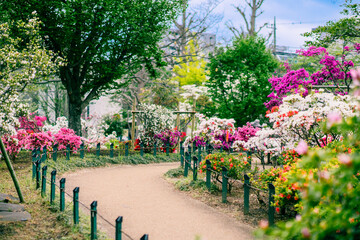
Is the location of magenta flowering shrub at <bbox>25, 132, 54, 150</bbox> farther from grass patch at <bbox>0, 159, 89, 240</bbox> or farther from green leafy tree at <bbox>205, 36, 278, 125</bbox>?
green leafy tree at <bbox>205, 36, 278, 125</bbox>

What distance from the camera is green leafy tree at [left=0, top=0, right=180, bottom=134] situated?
12719 millimetres

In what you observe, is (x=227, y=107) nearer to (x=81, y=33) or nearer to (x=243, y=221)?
(x=81, y=33)

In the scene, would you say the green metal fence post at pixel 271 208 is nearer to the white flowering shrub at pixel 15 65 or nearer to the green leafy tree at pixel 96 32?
the white flowering shrub at pixel 15 65

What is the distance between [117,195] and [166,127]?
7.63m

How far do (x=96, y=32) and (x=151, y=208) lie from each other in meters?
8.69

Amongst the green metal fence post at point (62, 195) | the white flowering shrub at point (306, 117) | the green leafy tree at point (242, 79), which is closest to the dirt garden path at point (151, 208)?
the green metal fence post at point (62, 195)

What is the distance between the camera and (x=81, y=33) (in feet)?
45.1

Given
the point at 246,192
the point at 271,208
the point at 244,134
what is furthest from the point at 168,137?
the point at 271,208

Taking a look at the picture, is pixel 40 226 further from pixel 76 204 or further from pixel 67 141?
pixel 67 141

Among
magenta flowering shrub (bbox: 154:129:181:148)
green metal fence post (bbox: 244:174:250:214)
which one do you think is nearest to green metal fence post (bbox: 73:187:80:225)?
green metal fence post (bbox: 244:174:250:214)

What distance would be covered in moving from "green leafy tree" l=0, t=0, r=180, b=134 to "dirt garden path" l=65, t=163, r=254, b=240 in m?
5.01

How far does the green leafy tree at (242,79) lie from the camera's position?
17.5 m

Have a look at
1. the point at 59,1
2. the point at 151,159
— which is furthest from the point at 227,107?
the point at 59,1

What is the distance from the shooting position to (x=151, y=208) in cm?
727
